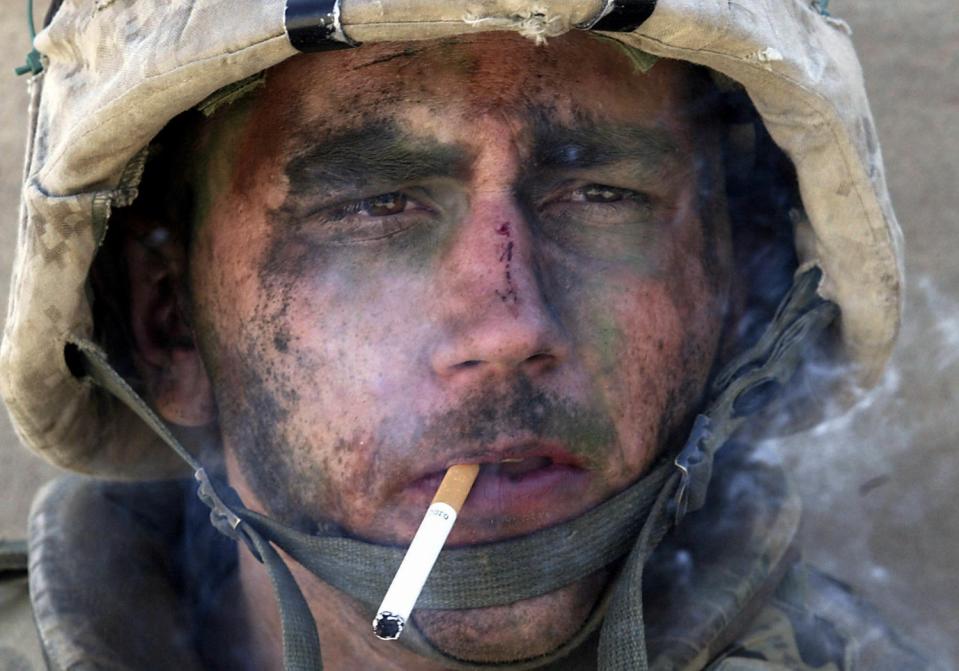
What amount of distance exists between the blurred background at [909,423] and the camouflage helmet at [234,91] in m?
0.58

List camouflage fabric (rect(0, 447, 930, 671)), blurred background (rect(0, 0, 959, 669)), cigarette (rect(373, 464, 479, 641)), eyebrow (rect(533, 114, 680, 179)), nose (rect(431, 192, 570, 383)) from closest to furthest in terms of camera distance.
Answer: cigarette (rect(373, 464, 479, 641)) → nose (rect(431, 192, 570, 383)) → eyebrow (rect(533, 114, 680, 179)) → camouflage fabric (rect(0, 447, 930, 671)) → blurred background (rect(0, 0, 959, 669))

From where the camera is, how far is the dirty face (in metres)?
1.70

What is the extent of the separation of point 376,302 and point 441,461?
221mm

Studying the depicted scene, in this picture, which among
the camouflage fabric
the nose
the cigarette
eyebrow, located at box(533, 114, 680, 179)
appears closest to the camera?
the cigarette

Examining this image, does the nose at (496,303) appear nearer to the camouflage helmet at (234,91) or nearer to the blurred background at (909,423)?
the camouflage helmet at (234,91)

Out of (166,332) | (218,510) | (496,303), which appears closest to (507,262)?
(496,303)

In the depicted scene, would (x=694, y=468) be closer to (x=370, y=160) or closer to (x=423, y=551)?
(x=423, y=551)

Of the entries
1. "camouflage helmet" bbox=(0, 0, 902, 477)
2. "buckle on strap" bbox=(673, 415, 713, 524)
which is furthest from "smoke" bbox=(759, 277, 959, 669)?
"buckle on strap" bbox=(673, 415, 713, 524)

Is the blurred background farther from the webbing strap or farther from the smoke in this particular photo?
the webbing strap

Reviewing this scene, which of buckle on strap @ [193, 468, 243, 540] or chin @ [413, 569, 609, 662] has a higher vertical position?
buckle on strap @ [193, 468, 243, 540]

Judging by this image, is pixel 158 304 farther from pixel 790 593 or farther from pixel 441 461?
pixel 790 593

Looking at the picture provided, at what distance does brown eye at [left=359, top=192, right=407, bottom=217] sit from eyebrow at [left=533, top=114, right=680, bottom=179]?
7.1 inches

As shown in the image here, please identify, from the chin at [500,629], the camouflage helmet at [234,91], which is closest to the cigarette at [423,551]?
the chin at [500,629]

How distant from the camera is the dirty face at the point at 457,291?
1.70 m
